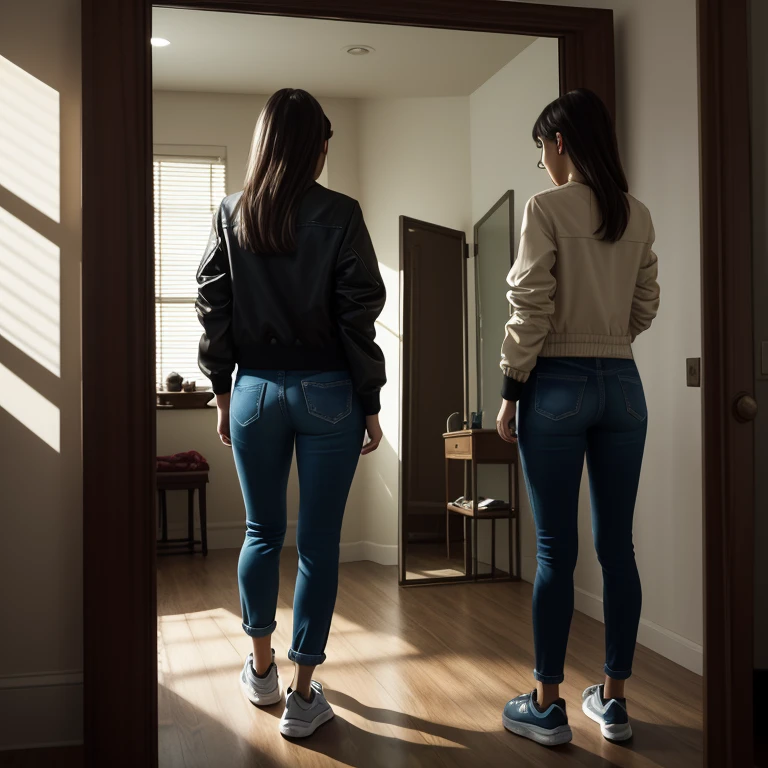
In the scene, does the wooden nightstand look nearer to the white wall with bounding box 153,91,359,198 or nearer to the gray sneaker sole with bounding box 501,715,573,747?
the gray sneaker sole with bounding box 501,715,573,747

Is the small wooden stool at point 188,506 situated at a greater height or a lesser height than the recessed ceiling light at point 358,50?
lesser

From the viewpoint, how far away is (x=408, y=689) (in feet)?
8.00

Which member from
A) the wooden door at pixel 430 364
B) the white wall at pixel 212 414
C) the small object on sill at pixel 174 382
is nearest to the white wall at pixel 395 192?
the wooden door at pixel 430 364

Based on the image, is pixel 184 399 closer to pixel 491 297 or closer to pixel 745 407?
pixel 491 297

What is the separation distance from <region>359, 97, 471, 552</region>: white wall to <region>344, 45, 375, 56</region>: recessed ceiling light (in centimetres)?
45

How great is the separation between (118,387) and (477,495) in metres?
2.30

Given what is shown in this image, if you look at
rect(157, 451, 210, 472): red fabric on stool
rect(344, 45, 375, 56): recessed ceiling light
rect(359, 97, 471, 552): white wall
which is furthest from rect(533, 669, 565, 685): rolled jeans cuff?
rect(344, 45, 375, 56): recessed ceiling light

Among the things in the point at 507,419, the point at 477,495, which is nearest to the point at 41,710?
the point at 507,419

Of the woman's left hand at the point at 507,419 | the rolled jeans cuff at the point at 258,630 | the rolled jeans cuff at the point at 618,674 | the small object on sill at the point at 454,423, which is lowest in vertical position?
the rolled jeans cuff at the point at 618,674

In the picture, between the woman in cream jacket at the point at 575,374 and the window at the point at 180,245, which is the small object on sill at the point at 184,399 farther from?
the woman in cream jacket at the point at 575,374

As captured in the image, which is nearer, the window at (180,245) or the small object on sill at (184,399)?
the small object on sill at (184,399)

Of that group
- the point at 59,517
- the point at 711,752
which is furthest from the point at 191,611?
the point at 711,752

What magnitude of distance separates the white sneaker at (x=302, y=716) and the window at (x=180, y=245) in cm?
325

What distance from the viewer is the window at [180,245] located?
5102mm
